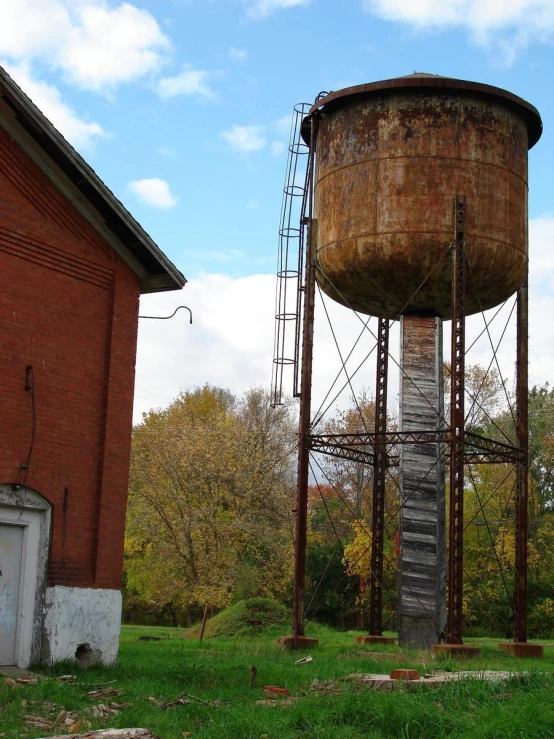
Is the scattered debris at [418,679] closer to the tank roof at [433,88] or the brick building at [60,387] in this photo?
the brick building at [60,387]

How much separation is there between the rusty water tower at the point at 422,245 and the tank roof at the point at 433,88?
25mm

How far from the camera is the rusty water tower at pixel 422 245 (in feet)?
58.3

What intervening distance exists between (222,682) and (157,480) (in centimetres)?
1872

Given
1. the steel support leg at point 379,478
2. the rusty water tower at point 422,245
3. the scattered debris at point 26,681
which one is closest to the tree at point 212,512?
the steel support leg at point 379,478

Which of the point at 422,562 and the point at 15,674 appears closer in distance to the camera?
the point at 15,674

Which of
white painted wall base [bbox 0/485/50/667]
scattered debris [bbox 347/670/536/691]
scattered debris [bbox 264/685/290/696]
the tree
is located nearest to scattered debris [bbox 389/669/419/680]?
scattered debris [bbox 347/670/536/691]

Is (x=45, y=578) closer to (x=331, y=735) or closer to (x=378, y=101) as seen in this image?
(x=331, y=735)

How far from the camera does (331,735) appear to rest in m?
8.95

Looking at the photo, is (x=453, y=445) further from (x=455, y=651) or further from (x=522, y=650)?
(x=522, y=650)

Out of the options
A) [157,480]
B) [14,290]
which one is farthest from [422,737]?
[157,480]

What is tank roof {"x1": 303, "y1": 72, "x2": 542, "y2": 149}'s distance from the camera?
58.8 ft

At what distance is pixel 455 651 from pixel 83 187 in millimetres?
9094

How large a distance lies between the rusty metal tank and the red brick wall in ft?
16.0

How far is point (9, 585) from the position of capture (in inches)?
520
